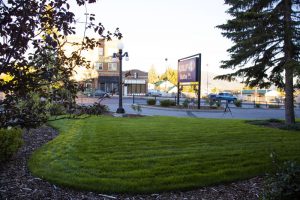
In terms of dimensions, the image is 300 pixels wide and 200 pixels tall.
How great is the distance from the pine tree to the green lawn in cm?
435

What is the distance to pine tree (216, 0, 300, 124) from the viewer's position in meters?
13.6

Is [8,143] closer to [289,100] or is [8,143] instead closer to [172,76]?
[289,100]

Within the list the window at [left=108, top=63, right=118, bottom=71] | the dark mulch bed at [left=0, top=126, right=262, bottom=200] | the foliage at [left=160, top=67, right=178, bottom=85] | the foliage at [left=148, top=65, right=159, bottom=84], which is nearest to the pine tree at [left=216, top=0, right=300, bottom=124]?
the dark mulch bed at [left=0, top=126, right=262, bottom=200]

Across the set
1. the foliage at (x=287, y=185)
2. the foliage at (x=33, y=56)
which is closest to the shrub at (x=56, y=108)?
the foliage at (x=33, y=56)

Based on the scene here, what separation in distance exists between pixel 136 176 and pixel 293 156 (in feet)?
13.0

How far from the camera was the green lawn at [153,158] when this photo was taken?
18.8 ft

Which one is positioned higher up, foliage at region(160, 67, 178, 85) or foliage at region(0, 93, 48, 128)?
foliage at region(160, 67, 178, 85)

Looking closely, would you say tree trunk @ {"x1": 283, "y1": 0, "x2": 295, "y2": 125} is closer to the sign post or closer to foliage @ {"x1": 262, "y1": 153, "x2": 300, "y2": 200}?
foliage @ {"x1": 262, "y1": 153, "x2": 300, "y2": 200}

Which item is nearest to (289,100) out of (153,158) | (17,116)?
(153,158)

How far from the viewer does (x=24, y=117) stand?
4.13 metres

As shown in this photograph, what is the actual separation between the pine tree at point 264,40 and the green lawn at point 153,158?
4.35 m

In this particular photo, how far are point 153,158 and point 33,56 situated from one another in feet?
12.6

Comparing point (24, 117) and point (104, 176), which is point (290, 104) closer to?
point (104, 176)

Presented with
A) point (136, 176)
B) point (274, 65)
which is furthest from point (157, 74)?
point (136, 176)
